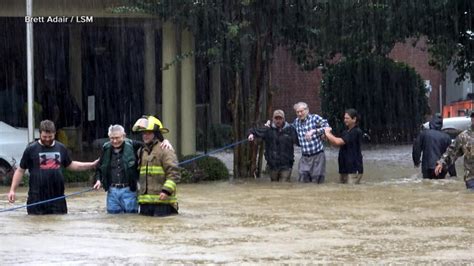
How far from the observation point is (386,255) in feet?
34.9

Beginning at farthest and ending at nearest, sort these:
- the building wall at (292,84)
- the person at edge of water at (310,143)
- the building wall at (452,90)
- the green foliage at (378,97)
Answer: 1. the building wall at (452,90)
2. the building wall at (292,84)
3. the green foliage at (378,97)
4. the person at edge of water at (310,143)

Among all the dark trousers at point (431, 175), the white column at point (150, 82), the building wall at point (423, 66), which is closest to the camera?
the dark trousers at point (431, 175)

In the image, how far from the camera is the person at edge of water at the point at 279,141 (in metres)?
18.2

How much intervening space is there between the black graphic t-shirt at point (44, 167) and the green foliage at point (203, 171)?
619 centimetres

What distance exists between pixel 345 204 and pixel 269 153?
10.8 feet

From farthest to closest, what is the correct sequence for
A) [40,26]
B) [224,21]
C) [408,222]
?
[40,26] → [224,21] → [408,222]

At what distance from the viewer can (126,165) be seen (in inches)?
531

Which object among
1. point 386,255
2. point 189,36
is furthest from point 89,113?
point 386,255

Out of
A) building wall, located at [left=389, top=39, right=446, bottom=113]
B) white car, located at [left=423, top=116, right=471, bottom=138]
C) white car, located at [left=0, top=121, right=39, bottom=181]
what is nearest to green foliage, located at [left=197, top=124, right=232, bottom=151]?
white car, located at [left=423, top=116, right=471, bottom=138]

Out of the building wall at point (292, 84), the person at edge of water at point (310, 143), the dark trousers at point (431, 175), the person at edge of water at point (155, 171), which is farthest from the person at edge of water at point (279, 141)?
the building wall at point (292, 84)

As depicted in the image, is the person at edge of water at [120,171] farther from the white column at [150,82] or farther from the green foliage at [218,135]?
the green foliage at [218,135]

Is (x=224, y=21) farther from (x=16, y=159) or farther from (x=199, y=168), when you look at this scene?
(x=16, y=159)

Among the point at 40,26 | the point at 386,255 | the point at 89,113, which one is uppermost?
the point at 40,26

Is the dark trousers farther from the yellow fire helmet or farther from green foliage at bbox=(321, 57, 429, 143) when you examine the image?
green foliage at bbox=(321, 57, 429, 143)
